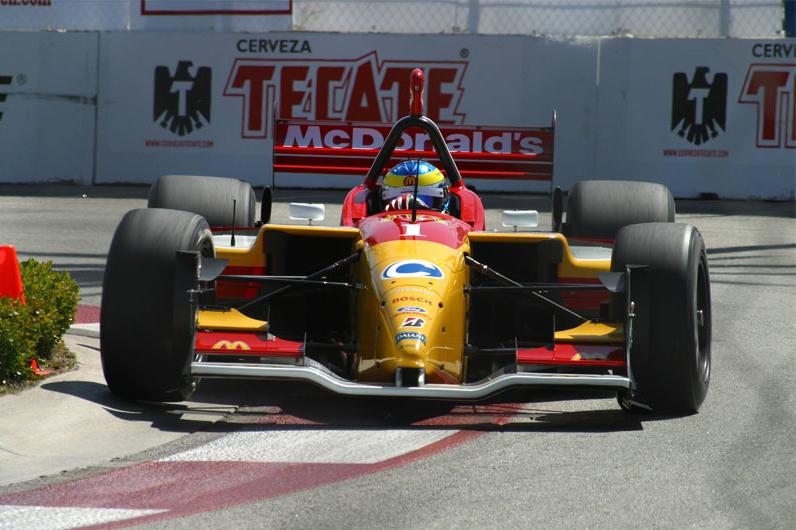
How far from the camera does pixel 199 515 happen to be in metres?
4.90

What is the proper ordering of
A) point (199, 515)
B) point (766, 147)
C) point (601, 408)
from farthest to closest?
point (766, 147)
point (601, 408)
point (199, 515)

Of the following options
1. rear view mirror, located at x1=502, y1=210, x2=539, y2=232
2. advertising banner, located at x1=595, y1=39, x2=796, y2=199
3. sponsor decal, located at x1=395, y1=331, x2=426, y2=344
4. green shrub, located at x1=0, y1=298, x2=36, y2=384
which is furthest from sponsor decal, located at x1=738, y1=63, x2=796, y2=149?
green shrub, located at x1=0, y1=298, x2=36, y2=384

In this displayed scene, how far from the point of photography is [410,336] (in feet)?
20.3

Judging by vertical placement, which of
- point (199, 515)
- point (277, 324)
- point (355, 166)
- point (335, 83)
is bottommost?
point (199, 515)

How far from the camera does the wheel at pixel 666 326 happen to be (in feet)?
20.8

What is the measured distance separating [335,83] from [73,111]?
3.57m

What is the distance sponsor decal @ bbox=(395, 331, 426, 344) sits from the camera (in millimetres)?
6180

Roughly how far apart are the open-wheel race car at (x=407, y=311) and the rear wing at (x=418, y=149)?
80.8 inches

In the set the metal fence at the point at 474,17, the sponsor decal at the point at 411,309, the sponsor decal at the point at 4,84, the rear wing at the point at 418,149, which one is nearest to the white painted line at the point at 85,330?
the rear wing at the point at 418,149

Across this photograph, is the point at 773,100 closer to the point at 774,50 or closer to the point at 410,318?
the point at 774,50

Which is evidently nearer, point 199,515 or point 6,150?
point 199,515

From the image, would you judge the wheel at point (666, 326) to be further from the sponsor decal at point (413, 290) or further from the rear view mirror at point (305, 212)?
the rear view mirror at point (305, 212)

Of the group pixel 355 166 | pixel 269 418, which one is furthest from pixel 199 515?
pixel 355 166

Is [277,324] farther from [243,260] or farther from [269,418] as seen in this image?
[269,418]
